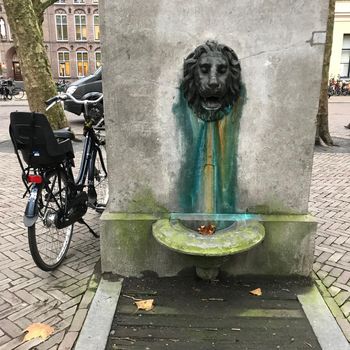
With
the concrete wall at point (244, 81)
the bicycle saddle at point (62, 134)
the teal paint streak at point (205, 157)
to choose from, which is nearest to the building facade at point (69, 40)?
the bicycle saddle at point (62, 134)

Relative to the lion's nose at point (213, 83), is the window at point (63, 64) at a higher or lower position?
higher

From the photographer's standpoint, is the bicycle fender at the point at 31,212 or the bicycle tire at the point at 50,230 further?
the bicycle tire at the point at 50,230

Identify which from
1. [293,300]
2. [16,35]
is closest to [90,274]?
[293,300]

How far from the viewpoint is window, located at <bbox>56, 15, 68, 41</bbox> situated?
152ft

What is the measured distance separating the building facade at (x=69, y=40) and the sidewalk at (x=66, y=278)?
44.1 m

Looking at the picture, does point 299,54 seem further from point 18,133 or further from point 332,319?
point 18,133

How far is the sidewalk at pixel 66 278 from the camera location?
292 cm

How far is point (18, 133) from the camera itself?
323 centimetres

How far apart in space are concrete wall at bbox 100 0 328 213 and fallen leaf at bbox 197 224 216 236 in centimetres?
27

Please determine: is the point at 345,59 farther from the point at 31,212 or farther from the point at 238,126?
the point at 31,212

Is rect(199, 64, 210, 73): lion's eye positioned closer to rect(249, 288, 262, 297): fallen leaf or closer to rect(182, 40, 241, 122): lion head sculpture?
rect(182, 40, 241, 122): lion head sculpture

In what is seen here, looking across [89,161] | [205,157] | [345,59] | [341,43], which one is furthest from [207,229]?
[345,59]

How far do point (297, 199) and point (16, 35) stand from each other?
25.0 feet

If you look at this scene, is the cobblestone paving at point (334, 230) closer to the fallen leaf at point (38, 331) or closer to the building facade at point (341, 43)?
the fallen leaf at point (38, 331)
